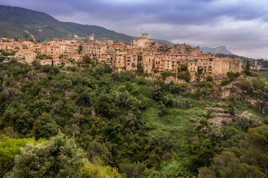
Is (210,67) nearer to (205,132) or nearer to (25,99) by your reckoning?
(205,132)

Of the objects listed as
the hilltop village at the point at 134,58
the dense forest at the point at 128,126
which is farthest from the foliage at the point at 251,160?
the hilltop village at the point at 134,58

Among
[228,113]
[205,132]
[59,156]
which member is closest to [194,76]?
[228,113]

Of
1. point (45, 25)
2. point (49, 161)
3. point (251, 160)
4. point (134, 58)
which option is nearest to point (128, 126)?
point (251, 160)

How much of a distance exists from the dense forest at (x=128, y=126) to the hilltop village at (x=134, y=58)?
471cm

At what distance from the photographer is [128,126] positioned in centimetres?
3062

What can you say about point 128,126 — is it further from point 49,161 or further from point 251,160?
point 49,161

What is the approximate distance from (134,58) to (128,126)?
91.2 feet

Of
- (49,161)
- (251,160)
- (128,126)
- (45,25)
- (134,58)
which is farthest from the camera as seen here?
(45,25)

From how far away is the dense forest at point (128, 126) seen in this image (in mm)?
14305

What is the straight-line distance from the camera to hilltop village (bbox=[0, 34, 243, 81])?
160 feet

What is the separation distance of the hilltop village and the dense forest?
471cm

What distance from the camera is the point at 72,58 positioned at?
183 feet

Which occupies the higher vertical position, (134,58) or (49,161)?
(134,58)

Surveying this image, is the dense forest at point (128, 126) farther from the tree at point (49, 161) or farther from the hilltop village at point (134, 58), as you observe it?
the hilltop village at point (134, 58)
